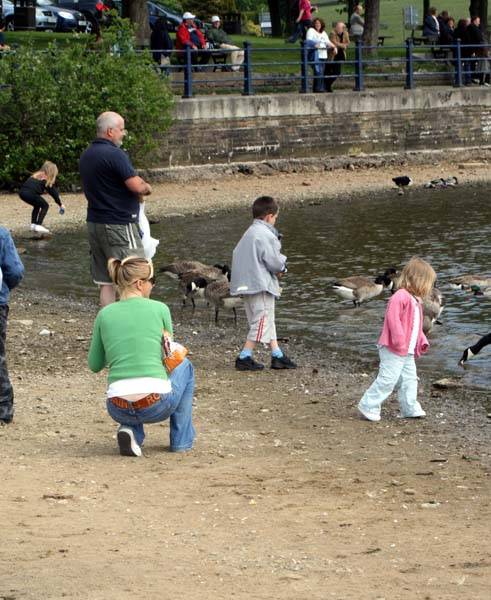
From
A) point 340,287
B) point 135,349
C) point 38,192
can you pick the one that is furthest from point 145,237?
point 38,192

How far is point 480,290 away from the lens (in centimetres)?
1728

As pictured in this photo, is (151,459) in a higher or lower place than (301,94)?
lower

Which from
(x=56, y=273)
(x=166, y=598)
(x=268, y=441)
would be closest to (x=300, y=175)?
(x=56, y=273)

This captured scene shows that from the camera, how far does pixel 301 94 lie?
110ft

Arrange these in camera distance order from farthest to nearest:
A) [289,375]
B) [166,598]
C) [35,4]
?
1. [35,4]
2. [289,375]
3. [166,598]

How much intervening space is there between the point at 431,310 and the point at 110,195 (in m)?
4.95

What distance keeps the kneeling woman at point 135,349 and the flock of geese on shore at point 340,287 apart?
6.64 metres

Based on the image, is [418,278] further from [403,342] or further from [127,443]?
[127,443]

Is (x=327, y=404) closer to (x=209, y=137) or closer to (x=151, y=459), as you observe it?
(x=151, y=459)

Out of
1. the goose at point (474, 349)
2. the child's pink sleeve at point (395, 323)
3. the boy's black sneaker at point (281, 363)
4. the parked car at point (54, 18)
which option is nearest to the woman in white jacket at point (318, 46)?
the parked car at point (54, 18)

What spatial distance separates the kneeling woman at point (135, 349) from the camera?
326 inches

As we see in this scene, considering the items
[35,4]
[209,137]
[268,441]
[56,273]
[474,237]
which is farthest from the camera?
[35,4]

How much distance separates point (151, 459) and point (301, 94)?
1019 inches

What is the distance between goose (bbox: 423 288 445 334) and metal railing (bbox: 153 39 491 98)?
1623cm
